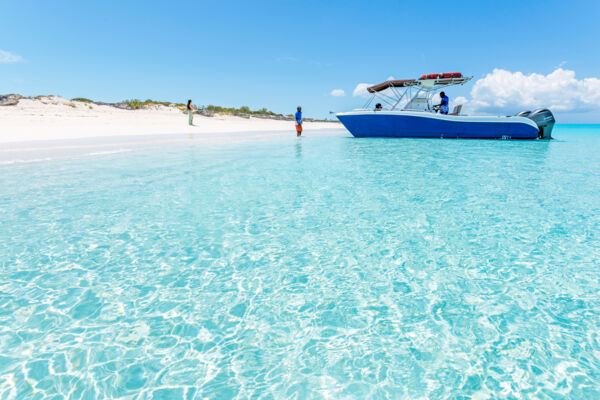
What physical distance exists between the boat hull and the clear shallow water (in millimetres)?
12493

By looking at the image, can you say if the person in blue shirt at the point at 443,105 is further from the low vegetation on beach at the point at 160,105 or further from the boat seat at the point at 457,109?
the low vegetation on beach at the point at 160,105

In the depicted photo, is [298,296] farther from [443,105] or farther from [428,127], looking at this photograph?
[443,105]

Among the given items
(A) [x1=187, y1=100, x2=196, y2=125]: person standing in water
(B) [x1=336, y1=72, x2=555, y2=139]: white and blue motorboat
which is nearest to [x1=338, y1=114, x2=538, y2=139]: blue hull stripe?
(B) [x1=336, y1=72, x2=555, y2=139]: white and blue motorboat

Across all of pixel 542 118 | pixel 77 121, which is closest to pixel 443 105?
pixel 542 118

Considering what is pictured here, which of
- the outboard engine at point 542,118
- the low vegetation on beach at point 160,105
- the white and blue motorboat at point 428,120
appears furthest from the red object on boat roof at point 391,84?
the low vegetation on beach at point 160,105

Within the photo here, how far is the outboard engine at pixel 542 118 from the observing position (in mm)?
19219

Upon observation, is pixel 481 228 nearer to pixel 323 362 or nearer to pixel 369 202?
pixel 369 202

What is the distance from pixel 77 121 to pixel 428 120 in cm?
2297

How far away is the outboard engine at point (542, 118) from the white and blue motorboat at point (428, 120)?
1.13 feet

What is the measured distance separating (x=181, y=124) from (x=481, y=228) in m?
26.5

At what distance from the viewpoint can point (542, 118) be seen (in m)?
19.6

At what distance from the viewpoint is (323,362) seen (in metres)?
2.05

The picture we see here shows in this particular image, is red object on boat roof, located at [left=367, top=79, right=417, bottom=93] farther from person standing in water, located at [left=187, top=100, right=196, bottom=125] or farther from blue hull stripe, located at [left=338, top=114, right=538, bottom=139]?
person standing in water, located at [left=187, top=100, right=196, bottom=125]

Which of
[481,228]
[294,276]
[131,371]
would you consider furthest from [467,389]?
[481,228]
